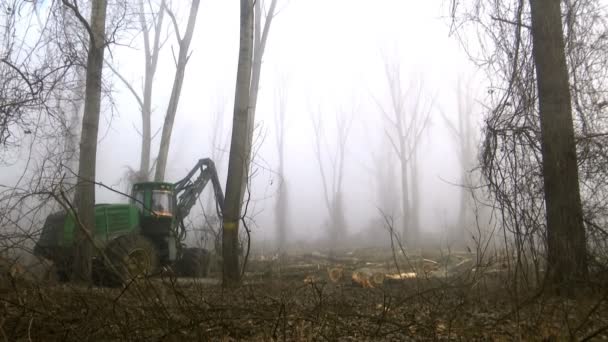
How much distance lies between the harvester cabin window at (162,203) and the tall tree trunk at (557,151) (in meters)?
7.55

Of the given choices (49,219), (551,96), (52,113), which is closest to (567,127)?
(551,96)

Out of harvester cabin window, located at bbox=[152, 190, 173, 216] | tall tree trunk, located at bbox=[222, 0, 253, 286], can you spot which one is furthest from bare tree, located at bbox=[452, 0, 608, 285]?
harvester cabin window, located at bbox=[152, 190, 173, 216]

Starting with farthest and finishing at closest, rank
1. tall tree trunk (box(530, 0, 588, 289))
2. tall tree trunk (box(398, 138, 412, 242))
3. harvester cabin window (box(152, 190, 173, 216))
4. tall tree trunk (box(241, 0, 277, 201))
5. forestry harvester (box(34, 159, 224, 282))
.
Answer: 1. tall tree trunk (box(398, 138, 412, 242))
2. tall tree trunk (box(241, 0, 277, 201))
3. harvester cabin window (box(152, 190, 173, 216))
4. forestry harvester (box(34, 159, 224, 282))
5. tall tree trunk (box(530, 0, 588, 289))

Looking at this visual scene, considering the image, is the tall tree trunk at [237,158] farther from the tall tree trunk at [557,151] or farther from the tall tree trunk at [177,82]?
the tall tree trunk at [177,82]

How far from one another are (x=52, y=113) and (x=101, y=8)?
3.20 metres

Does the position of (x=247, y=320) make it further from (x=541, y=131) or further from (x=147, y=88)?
(x=147, y=88)

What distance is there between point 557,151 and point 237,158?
4754 mm

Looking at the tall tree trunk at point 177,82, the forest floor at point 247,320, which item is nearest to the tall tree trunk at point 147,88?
the tall tree trunk at point 177,82

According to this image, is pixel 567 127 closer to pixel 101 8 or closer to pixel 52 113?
pixel 52 113

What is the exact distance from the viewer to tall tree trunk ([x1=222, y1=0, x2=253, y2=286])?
7.37m

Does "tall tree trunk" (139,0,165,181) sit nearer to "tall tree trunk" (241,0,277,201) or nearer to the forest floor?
"tall tree trunk" (241,0,277,201)

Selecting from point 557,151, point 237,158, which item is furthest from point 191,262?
point 557,151

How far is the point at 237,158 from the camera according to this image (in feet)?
25.5

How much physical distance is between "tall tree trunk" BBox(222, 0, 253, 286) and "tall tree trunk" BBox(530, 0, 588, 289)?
4048 millimetres
